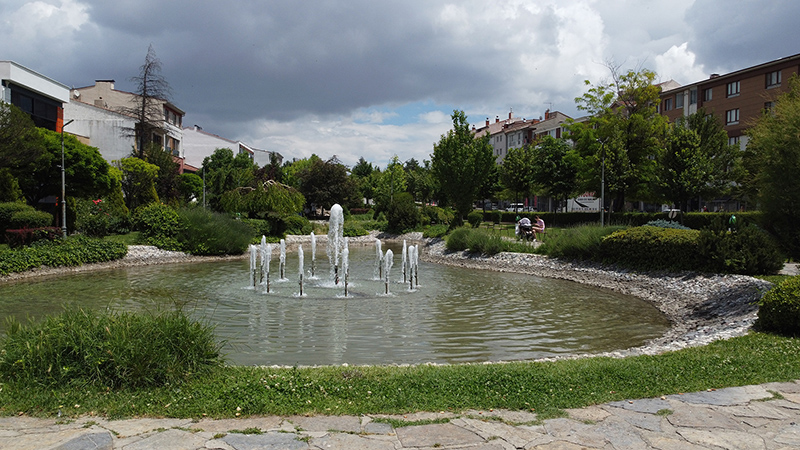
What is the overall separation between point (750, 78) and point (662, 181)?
19295 mm

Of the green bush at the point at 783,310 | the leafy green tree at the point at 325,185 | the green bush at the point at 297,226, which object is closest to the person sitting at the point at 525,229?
the green bush at the point at 297,226

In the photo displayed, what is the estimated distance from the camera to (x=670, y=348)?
30.7 feet

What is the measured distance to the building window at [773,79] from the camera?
42344mm

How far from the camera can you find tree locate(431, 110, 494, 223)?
127 ft

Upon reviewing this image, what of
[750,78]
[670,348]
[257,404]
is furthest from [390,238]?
[257,404]

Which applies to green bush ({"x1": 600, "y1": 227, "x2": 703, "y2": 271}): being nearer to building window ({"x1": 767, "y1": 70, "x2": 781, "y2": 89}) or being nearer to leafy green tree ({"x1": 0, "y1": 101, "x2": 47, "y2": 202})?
leafy green tree ({"x1": 0, "y1": 101, "x2": 47, "y2": 202})

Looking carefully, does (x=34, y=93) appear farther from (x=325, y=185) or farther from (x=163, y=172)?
(x=325, y=185)

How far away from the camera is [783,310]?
30.6 feet

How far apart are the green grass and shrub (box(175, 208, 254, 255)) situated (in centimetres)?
2440

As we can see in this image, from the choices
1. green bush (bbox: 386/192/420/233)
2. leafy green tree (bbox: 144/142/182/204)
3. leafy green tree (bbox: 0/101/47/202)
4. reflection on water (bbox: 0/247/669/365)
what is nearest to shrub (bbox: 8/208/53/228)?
leafy green tree (bbox: 0/101/47/202)

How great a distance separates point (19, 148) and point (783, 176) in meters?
32.7

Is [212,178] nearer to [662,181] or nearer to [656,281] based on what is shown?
[662,181]

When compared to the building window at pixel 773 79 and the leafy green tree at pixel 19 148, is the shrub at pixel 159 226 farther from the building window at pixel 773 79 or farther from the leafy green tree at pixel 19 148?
the building window at pixel 773 79

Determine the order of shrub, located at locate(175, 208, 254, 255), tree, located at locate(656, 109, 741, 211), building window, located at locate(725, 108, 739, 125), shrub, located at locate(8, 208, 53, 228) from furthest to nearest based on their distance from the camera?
1. building window, located at locate(725, 108, 739, 125)
2. tree, located at locate(656, 109, 741, 211)
3. shrub, located at locate(175, 208, 254, 255)
4. shrub, located at locate(8, 208, 53, 228)
